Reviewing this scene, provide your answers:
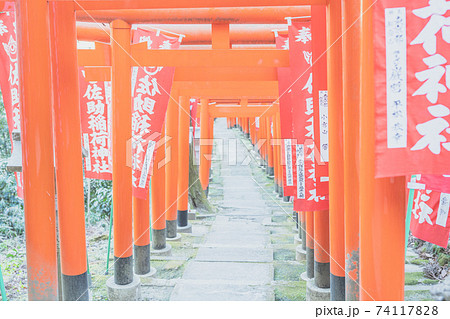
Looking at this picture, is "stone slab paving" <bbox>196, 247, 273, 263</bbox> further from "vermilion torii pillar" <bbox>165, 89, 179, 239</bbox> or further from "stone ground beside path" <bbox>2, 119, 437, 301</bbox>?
"vermilion torii pillar" <bbox>165, 89, 179, 239</bbox>

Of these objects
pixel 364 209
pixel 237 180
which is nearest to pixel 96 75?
pixel 364 209

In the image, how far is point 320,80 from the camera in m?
4.71

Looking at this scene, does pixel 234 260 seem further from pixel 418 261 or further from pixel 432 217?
pixel 432 217

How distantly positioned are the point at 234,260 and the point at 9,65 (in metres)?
5.48

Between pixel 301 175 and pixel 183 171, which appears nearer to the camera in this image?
pixel 301 175

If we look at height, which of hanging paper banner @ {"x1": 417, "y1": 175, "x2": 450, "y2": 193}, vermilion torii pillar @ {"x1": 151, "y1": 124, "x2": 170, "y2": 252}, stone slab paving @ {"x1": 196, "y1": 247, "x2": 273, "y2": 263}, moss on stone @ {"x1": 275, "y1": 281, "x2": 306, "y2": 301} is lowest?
moss on stone @ {"x1": 275, "y1": 281, "x2": 306, "y2": 301}

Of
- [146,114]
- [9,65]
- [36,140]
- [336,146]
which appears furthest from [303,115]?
[9,65]

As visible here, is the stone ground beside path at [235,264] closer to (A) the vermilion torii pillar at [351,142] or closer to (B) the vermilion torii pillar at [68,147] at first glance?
(B) the vermilion torii pillar at [68,147]

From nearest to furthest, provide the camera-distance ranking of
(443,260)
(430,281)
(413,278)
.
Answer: (430,281), (413,278), (443,260)

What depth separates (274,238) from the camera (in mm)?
10523

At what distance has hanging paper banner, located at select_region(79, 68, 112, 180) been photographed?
21.0 feet

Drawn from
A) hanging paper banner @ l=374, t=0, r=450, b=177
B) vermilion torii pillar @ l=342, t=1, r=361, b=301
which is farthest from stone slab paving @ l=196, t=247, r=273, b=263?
hanging paper banner @ l=374, t=0, r=450, b=177

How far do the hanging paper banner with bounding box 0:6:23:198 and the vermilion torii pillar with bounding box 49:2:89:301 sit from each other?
422mm

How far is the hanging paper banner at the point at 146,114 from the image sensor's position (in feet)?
19.7
